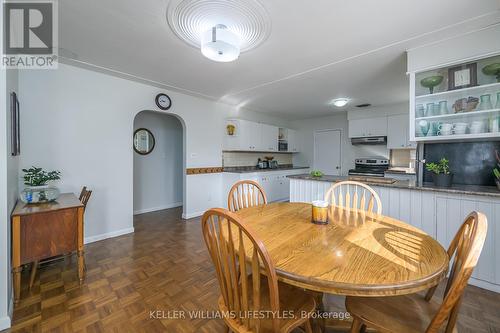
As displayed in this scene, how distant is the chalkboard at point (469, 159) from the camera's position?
220 centimetres

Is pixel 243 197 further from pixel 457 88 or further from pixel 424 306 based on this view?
pixel 457 88

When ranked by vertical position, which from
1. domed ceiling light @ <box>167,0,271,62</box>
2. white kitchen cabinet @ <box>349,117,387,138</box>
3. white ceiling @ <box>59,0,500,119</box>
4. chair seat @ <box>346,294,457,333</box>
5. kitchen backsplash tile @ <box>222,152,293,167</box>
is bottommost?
chair seat @ <box>346,294,457,333</box>

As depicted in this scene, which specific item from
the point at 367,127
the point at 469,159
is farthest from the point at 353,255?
the point at 367,127

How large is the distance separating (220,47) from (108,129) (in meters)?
2.18

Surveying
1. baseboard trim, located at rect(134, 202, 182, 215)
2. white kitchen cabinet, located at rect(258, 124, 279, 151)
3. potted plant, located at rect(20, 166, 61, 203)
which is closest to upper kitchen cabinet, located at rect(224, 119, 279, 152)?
white kitchen cabinet, located at rect(258, 124, 279, 151)

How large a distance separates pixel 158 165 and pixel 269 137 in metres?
2.66

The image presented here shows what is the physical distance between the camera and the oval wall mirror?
13.7 feet

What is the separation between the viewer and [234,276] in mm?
914

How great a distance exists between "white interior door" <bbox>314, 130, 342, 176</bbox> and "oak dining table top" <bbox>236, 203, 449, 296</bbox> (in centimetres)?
452

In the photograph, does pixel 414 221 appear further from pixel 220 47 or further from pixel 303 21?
pixel 220 47

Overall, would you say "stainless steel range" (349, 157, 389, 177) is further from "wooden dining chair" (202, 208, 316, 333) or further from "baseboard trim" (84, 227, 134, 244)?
"baseboard trim" (84, 227, 134, 244)

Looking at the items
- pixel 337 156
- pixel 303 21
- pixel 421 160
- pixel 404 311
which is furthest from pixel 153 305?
pixel 337 156
